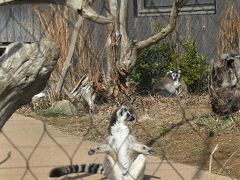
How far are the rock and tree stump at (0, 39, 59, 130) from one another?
132 inches

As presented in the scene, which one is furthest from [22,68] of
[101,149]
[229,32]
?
[229,32]

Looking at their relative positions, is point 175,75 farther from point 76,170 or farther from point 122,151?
point 122,151

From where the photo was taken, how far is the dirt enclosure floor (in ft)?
11.2

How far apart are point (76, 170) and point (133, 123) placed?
107 centimetres

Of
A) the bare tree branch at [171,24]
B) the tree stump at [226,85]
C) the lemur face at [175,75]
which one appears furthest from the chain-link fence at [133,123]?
the bare tree branch at [171,24]

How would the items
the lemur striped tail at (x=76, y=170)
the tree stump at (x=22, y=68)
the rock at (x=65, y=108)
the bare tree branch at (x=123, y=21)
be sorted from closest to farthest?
1. the tree stump at (x=22, y=68)
2. the lemur striped tail at (x=76, y=170)
3. the bare tree branch at (x=123, y=21)
4. the rock at (x=65, y=108)

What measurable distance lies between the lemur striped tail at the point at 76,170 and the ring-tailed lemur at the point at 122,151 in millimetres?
229

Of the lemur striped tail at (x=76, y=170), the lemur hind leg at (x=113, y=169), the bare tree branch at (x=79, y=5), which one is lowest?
the lemur striped tail at (x=76, y=170)

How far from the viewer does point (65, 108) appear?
5.17 m

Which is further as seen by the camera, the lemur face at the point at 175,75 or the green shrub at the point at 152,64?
the green shrub at the point at 152,64

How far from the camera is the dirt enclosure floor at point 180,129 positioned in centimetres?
341

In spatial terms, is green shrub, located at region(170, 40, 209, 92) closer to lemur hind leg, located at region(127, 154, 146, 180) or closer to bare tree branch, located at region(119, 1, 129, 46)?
bare tree branch, located at region(119, 1, 129, 46)

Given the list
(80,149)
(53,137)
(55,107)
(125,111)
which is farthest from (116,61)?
(125,111)

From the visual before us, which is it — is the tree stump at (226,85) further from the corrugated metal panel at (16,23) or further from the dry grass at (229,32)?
the corrugated metal panel at (16,23)
